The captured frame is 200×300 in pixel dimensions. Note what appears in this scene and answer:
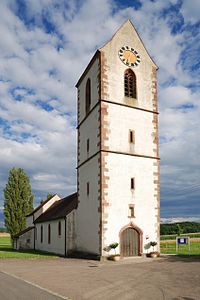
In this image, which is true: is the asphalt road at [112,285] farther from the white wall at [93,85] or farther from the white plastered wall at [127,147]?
the white wall at [93,85]

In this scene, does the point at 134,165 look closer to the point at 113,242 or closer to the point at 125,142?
the point at 125,142

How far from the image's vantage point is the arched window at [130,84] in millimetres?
30831

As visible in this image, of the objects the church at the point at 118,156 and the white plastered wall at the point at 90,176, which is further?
the white plastered wall at the point at 90,176

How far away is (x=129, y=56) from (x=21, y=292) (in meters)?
23.8

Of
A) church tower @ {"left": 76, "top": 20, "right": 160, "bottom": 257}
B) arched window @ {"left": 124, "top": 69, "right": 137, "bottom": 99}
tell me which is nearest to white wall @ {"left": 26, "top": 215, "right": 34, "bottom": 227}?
church tower @ {"left": 76, "top": 20, "right": 160, "bottom": 257}

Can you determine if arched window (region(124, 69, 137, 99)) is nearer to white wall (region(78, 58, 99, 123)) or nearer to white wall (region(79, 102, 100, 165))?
white wall (region(78, 58, 99, 123))

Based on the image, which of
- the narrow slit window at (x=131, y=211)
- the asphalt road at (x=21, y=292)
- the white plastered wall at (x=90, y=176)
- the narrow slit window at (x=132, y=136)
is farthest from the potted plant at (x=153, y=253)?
the asphalt road at (x=21, y=292)

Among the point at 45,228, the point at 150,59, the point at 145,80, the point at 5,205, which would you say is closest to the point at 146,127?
the point at 145,80

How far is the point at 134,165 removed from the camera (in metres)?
29.1

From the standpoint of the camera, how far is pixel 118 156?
93.6ft

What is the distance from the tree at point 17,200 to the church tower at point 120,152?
92.8 ft

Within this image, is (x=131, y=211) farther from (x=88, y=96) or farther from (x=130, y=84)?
(x=88, y=96)

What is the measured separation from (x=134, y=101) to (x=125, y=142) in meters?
3.93

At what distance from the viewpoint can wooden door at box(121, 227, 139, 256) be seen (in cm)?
2750
